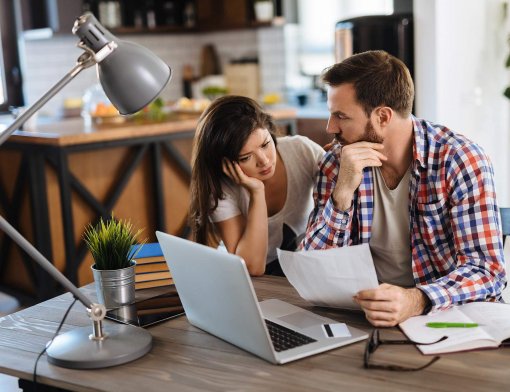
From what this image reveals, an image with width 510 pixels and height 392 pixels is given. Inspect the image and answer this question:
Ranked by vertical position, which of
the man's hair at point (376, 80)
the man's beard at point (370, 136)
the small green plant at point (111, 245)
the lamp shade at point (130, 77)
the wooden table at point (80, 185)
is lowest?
the wooden table at point (80, 185)

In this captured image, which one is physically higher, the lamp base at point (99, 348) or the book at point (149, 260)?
the book at point (149, 260)

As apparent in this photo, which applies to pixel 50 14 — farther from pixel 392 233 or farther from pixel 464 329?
pixel 464 329

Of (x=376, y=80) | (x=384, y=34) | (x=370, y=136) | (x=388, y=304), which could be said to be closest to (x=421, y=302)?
(x=388, y=304)

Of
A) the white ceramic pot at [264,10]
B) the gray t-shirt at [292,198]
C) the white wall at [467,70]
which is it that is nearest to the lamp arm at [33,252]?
the gray t-shirt at [292,198]

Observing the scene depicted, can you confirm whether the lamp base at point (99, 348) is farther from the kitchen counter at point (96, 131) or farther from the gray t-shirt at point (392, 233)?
the kitchen counter at point (96, 131)

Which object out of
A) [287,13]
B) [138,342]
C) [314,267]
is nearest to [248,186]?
[314,267]

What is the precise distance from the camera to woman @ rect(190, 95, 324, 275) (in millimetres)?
2471

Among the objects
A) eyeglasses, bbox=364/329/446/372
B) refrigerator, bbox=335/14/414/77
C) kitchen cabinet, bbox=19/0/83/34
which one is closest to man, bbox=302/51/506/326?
eyeglasses, bbox=364/329/446/372

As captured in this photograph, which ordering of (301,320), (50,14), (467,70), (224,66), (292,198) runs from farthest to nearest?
(224,66) → (50,14) → (467,70) → (292,198) → (301,320)

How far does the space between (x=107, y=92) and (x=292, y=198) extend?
115 cm

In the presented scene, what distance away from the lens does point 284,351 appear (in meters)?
1.59

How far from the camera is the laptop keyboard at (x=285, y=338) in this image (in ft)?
5.32

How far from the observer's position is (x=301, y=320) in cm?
177

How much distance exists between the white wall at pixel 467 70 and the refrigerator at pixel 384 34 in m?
0.07
